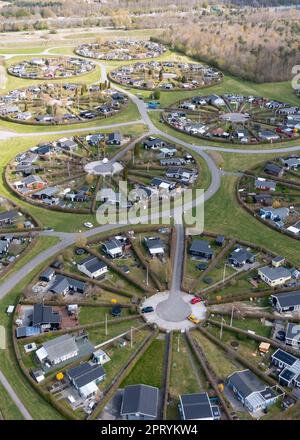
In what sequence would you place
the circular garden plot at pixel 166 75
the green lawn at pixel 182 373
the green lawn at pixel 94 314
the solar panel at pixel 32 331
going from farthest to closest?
the circular garden plot at pixel 166 75 → the green lawn at pixel 94 314 → the solar panel at pixel 32 331 → the green lawn at pixel 182 373

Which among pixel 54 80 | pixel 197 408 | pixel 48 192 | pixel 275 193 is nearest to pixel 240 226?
pixel 275 193

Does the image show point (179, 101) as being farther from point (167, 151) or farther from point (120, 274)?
point (120, 274)

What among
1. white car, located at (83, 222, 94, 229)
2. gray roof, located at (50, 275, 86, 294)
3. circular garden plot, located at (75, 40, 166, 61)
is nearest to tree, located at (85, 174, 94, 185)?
white car, located at (83, 222, 94, 229)

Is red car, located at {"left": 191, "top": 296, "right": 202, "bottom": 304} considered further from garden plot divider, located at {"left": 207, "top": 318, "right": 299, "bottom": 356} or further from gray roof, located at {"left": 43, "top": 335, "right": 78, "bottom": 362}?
gray roof, located at {"left": 43, "top": 335, "right": 78, "bottom": 362}

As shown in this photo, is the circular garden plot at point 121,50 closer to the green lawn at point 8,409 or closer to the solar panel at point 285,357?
the solar panel at point 285,357

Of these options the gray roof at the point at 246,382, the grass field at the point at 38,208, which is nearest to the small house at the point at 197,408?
the gray roof at the point at 246,382

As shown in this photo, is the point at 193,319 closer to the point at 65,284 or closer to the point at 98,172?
the point at 65,284
